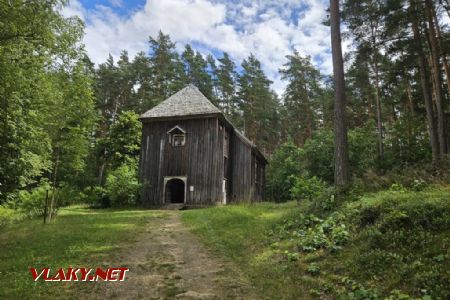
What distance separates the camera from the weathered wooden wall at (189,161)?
858 inches

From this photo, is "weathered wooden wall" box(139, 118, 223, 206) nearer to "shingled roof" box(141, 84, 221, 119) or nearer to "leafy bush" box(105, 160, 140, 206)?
"shingled roof" box(141, 84, 221, 119)

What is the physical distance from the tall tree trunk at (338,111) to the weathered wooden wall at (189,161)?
452 inches

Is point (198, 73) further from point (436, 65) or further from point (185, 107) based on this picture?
point (436, 65)

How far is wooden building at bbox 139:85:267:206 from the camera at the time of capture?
862 inches

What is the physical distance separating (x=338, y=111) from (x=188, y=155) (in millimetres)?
13011

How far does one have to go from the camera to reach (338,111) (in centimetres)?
1139

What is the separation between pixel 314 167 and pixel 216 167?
38.3 ft

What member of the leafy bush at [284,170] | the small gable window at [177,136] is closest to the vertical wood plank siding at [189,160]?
the small gable window at [177,136]

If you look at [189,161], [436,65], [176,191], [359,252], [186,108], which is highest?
[436,65]

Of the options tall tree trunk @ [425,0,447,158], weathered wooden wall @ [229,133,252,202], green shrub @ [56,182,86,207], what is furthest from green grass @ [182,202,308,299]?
green shrub @ [56,182,86,207]

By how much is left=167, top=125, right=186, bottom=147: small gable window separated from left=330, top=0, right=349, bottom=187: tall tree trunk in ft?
43.0

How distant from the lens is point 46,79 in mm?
10086

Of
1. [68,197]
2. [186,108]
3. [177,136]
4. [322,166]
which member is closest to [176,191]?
[177,136]

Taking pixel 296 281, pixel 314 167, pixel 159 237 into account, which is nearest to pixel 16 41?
pixel 159 237
